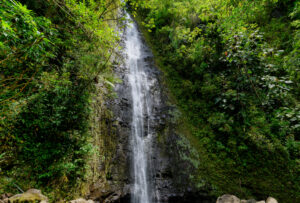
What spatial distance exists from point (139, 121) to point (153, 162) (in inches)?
75.4

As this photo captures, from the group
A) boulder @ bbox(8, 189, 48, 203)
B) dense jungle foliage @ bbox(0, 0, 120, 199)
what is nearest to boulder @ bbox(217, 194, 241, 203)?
dense jungle foliage @ bbox(0, 0, 120, 199)

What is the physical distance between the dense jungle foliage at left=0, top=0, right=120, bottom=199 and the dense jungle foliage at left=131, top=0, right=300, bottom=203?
2292 millimetres

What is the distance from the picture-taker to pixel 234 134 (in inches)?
225

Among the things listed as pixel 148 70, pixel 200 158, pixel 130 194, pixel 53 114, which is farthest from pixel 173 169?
pixel 148 70

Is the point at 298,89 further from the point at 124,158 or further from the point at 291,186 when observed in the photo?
the point at 124,158

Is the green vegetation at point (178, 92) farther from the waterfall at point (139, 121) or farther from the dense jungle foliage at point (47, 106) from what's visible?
the waterfall at point (139, 121)

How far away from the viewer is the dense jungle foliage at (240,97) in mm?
4027

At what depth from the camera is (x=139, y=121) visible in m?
6.04

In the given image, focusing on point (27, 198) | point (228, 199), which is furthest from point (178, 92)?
point (27, 198)

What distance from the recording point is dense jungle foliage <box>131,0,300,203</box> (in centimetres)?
403

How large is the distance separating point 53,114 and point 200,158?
582 cm

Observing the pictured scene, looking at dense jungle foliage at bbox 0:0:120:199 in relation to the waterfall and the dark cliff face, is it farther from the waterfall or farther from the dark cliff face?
the waterfall

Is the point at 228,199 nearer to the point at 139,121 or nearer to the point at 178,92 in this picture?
the point at 139,121

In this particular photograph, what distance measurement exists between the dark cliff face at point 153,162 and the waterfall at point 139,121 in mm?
208
